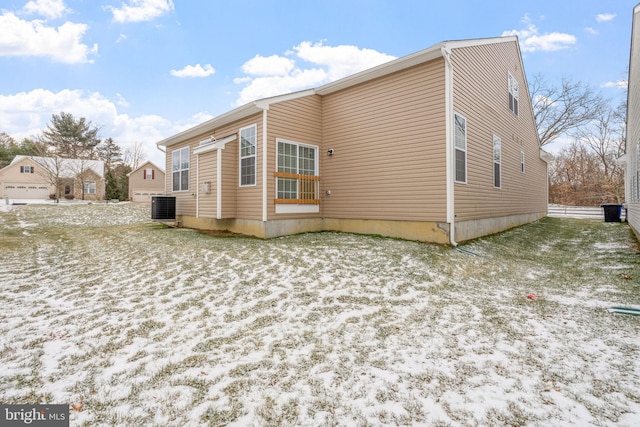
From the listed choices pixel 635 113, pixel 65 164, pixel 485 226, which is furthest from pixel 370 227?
pixel 65 164

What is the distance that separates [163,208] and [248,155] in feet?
15.3

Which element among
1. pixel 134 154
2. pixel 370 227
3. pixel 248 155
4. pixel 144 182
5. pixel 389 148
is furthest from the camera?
pixel 134 154

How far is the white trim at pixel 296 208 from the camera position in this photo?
8.47m

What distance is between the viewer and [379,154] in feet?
26.8

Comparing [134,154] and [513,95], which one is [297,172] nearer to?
[513,95]

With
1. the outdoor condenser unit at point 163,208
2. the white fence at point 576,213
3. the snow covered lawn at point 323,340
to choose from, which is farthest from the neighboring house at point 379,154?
the white fence at point 576,213

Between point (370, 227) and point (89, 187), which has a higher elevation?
point (89, 187)

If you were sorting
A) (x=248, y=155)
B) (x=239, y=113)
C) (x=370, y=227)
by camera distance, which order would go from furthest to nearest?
(x=248, y=155), (x=239, y=113), (x=370, y=227)

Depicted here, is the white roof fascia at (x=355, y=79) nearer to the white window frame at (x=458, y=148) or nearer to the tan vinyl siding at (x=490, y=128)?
the tan vinyl siding at (x=490, y=128)

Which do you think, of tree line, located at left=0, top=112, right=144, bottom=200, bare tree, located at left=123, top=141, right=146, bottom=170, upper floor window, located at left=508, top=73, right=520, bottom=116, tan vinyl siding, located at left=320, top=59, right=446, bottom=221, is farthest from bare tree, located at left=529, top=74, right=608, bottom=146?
bare tree, located at left=123, top=141, right=146, bottom=170

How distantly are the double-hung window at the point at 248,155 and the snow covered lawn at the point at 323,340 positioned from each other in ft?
10.7

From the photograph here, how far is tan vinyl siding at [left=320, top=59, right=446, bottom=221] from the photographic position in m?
7.16

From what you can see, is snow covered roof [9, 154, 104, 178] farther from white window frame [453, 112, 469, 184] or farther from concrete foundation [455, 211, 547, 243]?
concrete foundation [455, 211, 547, 243]

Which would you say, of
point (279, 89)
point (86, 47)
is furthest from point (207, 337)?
point (279, 89)
